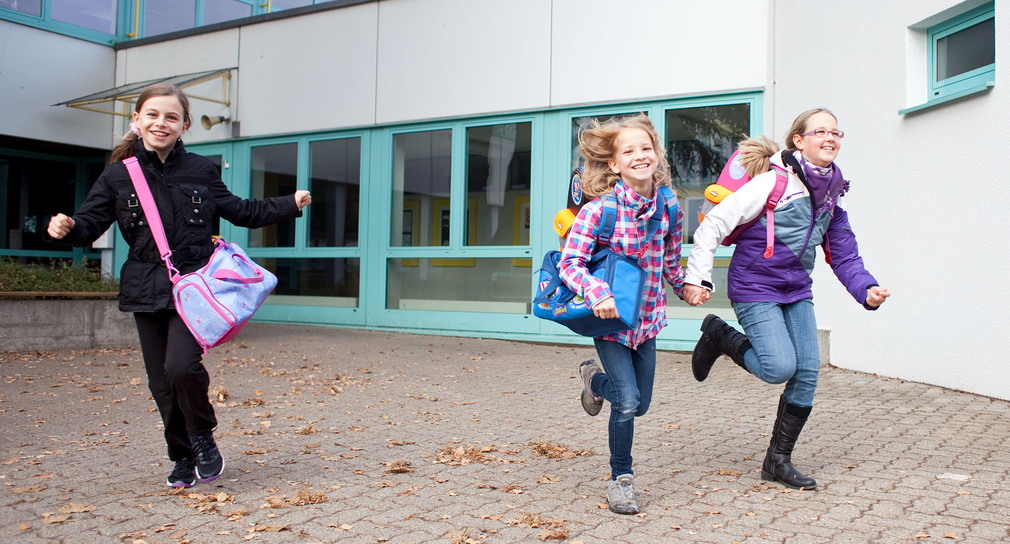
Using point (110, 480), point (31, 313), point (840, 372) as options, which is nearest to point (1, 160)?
point (31, 313)

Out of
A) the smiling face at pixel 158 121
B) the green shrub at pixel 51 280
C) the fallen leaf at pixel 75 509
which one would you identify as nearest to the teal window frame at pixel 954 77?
the smiling face at pixel 158 121

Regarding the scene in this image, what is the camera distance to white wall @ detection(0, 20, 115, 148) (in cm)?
1362

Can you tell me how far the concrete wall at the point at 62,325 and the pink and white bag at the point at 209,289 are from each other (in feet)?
20.6

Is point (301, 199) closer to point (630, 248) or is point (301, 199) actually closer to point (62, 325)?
point (630, 248)

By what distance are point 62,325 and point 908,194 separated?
8.91 meters

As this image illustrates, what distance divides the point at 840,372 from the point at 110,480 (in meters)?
6.61

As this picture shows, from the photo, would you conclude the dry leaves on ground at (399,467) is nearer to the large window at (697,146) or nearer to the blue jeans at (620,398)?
the blue jeans at (620,398)

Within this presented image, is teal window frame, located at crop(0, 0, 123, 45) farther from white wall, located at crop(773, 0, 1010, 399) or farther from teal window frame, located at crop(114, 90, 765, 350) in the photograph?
white wall, located at crop(773, 0, 1010, 399)

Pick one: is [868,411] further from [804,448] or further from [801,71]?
[801,71]

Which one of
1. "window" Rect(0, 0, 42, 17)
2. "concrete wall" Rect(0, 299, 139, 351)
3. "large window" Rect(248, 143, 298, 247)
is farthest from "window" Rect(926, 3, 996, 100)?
"window" Rect(0, 0, 42, 17)

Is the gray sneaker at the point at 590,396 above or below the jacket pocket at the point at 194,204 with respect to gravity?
below

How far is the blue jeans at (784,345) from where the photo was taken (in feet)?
13.1

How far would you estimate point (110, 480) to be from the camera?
165 inches

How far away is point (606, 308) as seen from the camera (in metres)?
3.41
